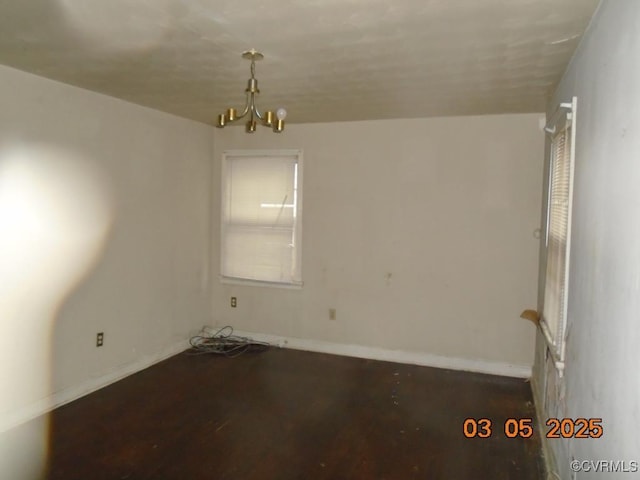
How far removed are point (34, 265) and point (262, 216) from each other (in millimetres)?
2201

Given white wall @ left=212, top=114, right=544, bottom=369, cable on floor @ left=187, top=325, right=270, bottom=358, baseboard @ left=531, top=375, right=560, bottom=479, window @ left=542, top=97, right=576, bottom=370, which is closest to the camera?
window @ left=542, top=97, right=576, bottom=370

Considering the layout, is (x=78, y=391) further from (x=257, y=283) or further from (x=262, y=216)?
(x=262, y=216)

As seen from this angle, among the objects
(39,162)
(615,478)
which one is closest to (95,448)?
(39,162)

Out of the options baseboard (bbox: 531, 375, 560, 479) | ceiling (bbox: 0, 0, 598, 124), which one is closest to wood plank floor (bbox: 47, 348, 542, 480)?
baseboard (bbox: 531, 375, 560, 479)

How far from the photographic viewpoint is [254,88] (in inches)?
100

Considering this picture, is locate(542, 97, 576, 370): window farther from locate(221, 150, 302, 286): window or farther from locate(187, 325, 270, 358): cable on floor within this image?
locate(187, 325, 270, 358): cable on floor

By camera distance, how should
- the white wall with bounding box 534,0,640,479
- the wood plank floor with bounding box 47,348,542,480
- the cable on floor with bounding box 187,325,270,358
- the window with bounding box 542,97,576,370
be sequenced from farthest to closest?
the cable on floor with bounding box 187,325,270,358 < the wood plank floor with bounding box 47,348,542,480 < the window with bounding box 542,97,576,370 < the white wall with bounding box 534,0,640,479

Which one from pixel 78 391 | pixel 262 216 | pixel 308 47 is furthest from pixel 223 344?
pixel 308 47

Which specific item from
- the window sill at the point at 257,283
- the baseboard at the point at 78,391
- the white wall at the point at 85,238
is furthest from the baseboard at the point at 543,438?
the baseboard at the point at 78,391

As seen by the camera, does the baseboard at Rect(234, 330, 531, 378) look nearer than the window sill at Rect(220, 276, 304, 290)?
Yes

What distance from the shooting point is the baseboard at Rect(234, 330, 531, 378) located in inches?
164

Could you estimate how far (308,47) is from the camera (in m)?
2.44

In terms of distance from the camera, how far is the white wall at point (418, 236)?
13.4ft

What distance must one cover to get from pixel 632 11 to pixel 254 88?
1.72 metres
